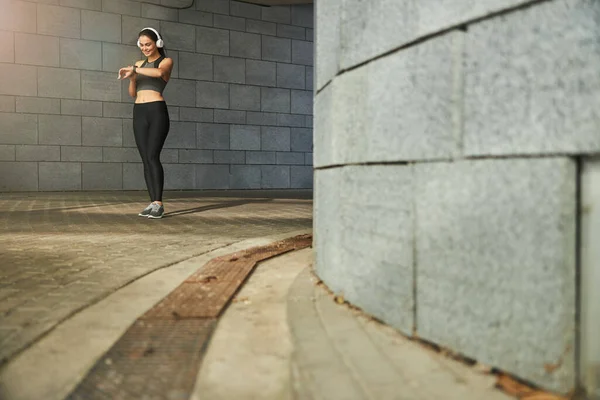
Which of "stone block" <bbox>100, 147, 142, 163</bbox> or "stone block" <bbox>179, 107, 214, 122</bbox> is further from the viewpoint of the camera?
"stone block" <bbox>179, 107, 214, 122</bbox>

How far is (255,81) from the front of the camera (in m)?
15.3

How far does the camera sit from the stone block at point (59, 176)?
42.1 ft

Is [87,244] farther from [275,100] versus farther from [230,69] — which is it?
[275,100]

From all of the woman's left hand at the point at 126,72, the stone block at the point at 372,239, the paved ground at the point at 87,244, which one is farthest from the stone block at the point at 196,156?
the stone block at the point at 372,239

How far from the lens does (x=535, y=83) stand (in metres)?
1.86

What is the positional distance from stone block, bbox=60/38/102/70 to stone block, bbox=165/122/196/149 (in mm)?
2285

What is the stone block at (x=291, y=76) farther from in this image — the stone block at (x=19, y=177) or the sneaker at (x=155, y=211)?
the sneaker at (x=155, y=211)

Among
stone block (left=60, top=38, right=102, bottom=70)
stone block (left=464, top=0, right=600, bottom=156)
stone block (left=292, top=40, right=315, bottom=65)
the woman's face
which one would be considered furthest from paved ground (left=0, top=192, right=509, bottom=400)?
stone block (left=292, top=40, right=315, bottom=65)

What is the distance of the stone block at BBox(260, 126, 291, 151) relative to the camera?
1550 cm

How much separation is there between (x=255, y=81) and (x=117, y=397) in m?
14.0

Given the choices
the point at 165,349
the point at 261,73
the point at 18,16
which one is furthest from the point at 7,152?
the point at 165,349

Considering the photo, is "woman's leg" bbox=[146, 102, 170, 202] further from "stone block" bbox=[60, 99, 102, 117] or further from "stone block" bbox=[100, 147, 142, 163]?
"stone block" bbox=[60, 99, 102, 117]

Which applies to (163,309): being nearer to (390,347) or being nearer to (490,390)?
(390,347)

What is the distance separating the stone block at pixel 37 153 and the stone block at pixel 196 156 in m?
2.98
